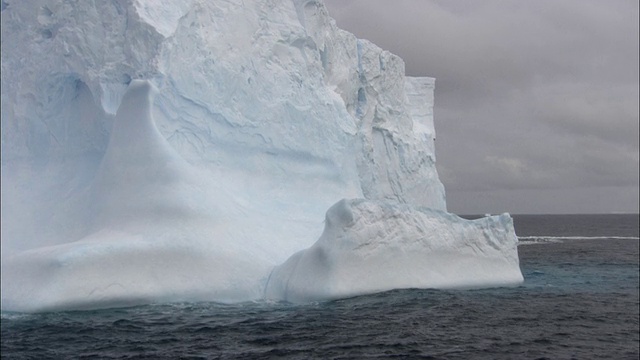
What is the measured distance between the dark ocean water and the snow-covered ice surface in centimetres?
58

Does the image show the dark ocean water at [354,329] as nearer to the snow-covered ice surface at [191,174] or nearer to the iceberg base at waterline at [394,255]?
the iceberg base at waterline at [394,255]

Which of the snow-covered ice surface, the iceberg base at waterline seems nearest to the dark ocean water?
the iceberg base at waterline

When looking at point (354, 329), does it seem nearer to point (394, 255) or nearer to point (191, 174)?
point (394, 255)

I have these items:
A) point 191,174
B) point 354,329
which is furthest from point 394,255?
point 191,174

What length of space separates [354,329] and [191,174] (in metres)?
5.04

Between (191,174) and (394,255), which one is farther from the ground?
(191,174)

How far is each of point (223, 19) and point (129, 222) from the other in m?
6.38

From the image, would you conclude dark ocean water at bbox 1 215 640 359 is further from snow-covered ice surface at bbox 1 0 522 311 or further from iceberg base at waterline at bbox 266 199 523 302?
snow-covered ice surface at bbox 1 0 522 311

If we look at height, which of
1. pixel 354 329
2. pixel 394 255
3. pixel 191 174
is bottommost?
pixel 354 329

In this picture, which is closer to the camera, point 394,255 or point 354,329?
point 354,329

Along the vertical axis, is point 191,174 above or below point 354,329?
above

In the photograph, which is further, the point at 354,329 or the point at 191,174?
the point at 191,174

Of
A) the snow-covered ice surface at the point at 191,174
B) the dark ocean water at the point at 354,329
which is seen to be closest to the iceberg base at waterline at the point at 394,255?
the snow-covered ice surface at the point at 191,174

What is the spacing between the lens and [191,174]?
13664mm
